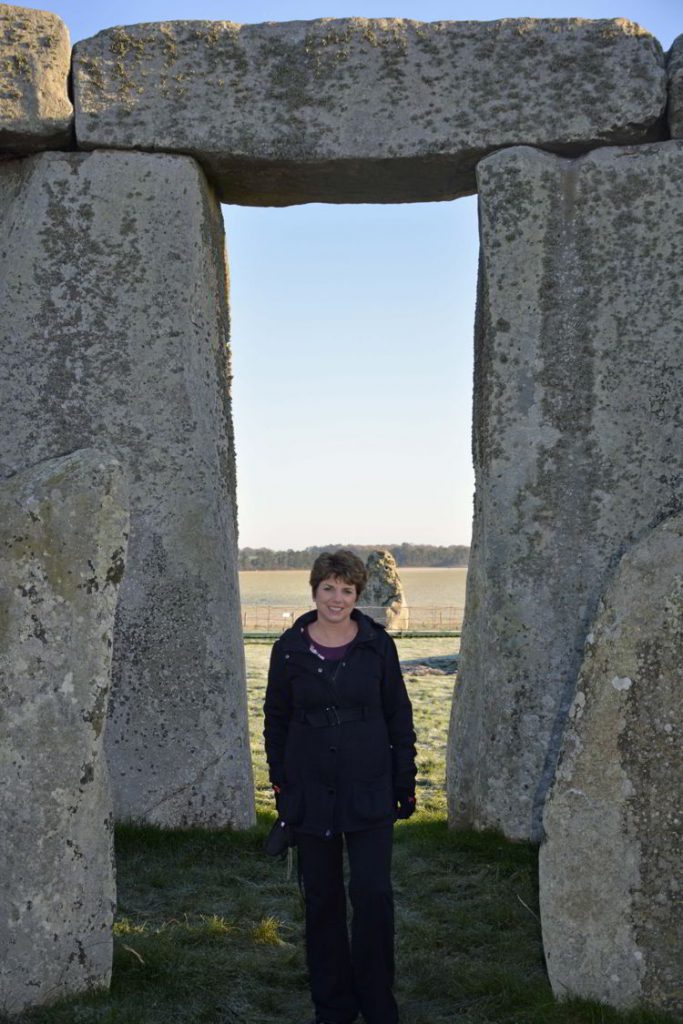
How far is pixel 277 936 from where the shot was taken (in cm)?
495

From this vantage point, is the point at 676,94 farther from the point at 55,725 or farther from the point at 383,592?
the point at 383,592

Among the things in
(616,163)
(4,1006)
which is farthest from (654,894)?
(616,163)

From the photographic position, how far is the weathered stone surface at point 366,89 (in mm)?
6469

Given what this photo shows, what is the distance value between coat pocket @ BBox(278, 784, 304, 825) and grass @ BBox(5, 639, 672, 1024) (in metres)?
0.76

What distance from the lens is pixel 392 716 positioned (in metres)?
4.00

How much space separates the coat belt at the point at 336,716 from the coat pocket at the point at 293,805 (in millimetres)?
213

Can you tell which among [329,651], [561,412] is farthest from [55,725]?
[561,412]

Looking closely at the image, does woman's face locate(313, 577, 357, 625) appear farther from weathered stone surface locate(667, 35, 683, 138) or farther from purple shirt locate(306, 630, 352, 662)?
weathered stone surface locate(667, 35, 683, 138)

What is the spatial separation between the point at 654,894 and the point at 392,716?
96cm

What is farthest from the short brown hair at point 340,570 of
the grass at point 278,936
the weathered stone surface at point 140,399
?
the weathered stone surface at point 140,399

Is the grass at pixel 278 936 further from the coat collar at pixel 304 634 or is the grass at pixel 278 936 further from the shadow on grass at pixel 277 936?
the coat collar at pixel 304 634

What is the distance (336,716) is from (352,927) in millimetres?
665

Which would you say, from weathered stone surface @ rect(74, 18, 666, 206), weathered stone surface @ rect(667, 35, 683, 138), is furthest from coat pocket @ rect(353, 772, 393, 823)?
weathered stone surface @ rect(667, 35, 683, 138)

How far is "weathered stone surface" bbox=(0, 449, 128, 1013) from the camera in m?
3.77
